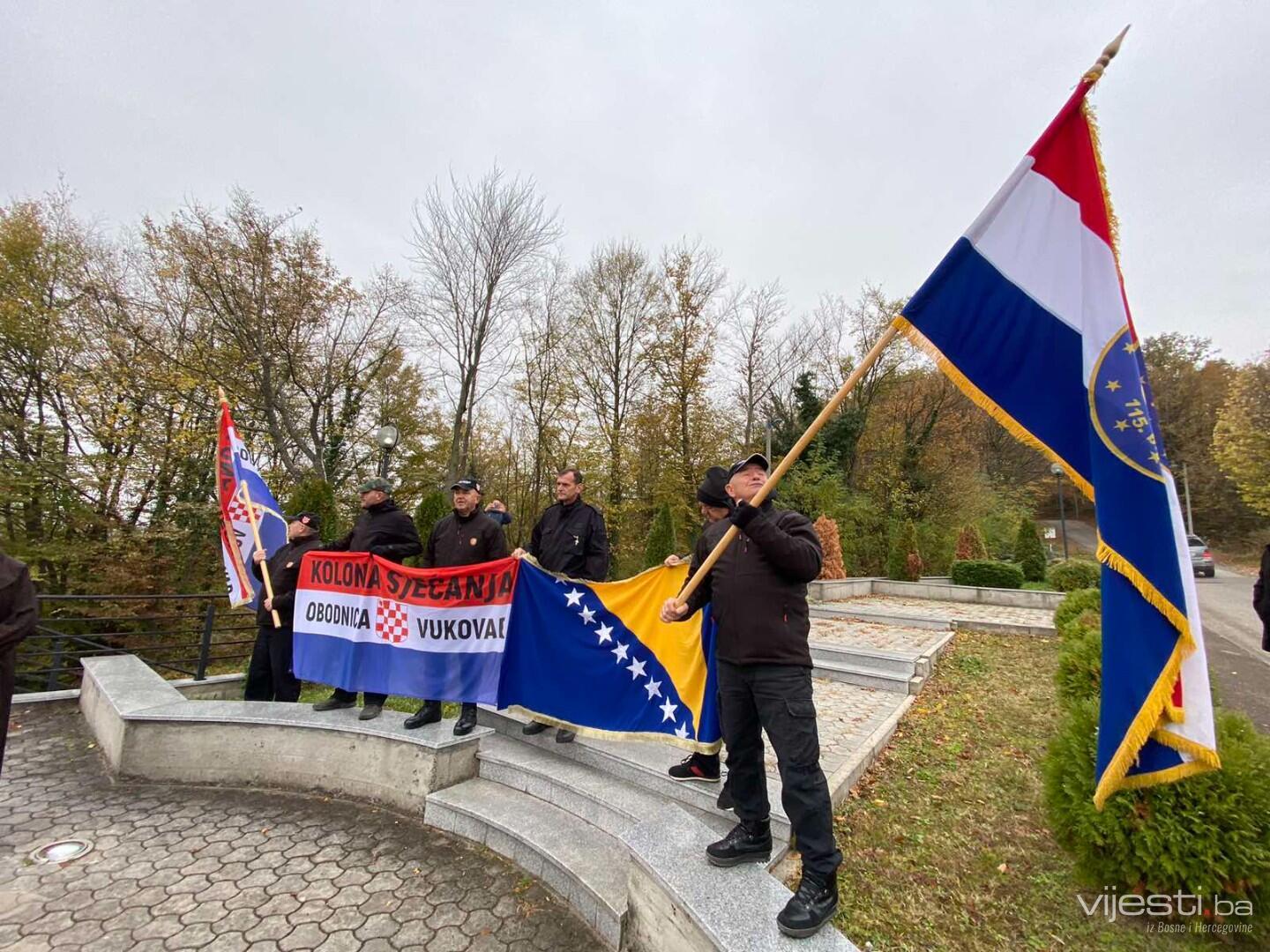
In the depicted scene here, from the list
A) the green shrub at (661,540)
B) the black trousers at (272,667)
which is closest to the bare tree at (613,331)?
the green shrub at (661,540)

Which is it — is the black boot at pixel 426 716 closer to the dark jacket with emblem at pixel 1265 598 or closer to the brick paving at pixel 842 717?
the brick paving at pixel 842 717

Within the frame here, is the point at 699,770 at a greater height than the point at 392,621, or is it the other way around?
the point at 392,621

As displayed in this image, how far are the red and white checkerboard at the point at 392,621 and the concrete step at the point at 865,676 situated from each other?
432 centimetres

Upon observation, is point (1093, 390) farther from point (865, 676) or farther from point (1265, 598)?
point (1265, 598)

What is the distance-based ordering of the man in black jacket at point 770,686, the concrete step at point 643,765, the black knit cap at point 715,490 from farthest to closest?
the concrete step at point 643,765 < the black knit cap at point 715,490 < the man in black jacket at point 770,686

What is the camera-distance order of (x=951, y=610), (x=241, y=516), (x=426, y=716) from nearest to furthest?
1. (x=426, y=716)
2. (x=241, y=516)
3. (x=951, y=610)

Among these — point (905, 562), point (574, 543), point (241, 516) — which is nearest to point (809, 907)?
point (574, 543)

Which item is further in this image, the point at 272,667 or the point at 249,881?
the point at 272,667

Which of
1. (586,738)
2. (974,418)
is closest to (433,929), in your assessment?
(586,738)

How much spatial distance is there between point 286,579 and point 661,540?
10107mm

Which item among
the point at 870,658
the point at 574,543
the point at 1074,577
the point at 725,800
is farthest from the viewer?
the point at 1074,577

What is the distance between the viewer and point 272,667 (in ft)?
16.9

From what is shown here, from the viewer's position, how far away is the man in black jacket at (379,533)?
4.73 metres

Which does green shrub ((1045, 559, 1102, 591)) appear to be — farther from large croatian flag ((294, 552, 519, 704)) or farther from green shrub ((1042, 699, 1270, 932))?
large croatian flag ((294, 552, 519, 704))
